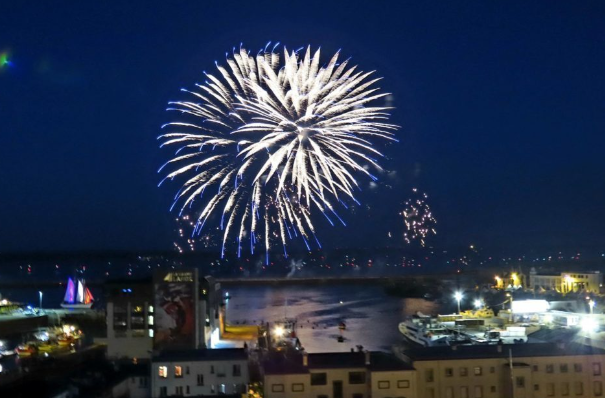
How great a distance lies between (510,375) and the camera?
567cm

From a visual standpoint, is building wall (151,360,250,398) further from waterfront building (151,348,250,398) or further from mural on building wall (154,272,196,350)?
mural on building wall (154,272,196,350)

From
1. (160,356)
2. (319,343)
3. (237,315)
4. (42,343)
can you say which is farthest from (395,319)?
(160,356)

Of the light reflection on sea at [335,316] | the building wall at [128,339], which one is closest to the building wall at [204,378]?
the building wall at [128,339]

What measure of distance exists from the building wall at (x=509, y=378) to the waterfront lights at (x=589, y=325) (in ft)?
17.3

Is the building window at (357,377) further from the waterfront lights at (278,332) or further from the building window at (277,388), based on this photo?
the waterfront lights at (278,332)

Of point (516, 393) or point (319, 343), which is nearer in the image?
point (516, 393)

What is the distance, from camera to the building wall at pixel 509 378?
18.7 ft

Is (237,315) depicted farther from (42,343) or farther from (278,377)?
(278,377)

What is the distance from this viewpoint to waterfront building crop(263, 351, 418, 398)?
17.7ft

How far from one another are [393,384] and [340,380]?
42 cm

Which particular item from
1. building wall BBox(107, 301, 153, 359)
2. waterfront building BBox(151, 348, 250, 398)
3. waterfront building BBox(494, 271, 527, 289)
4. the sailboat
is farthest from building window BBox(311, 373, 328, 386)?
waterfront building BBox(494, 271, 527, 289)

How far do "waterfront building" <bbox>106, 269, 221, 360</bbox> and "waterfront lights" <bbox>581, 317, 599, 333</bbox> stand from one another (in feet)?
19.7

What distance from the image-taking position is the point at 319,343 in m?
13.3

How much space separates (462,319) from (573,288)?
8788 millimetres
